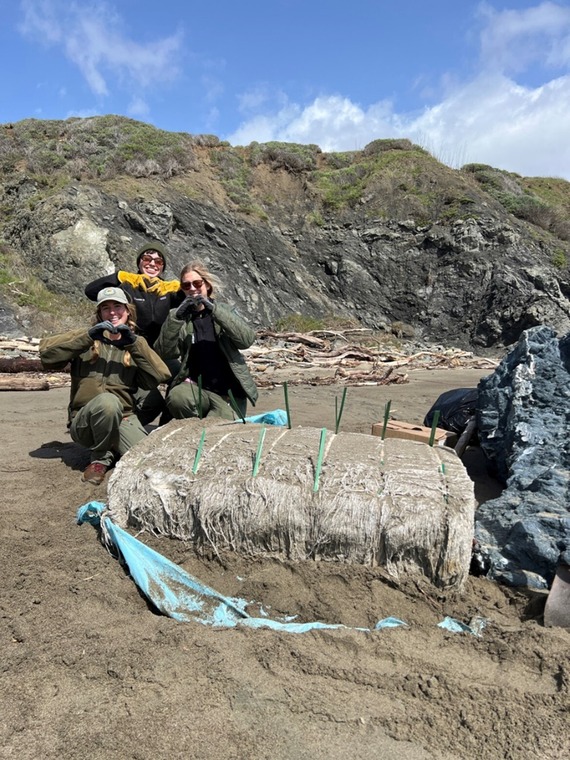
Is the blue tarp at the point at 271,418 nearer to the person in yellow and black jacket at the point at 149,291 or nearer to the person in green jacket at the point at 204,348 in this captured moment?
the person in green jacket at the point at 204,348

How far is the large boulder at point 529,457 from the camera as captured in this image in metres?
2.59

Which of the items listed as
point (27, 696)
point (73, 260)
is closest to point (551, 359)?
point (27, 696)

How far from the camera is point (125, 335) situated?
12.3 feet

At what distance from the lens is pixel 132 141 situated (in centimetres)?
2031

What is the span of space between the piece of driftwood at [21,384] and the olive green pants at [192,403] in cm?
488

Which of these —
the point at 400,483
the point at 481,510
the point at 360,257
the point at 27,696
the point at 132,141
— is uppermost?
the point at 132,141

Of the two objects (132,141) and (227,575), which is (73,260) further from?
(227,575)

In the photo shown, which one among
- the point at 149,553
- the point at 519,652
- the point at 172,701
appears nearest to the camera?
the point at 172,701

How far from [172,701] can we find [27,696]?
1.60 feet

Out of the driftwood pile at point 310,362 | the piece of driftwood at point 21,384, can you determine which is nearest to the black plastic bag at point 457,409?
the driftwood pile at point 310,362

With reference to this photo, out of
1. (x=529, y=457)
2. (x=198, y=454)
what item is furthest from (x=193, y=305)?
(x=529, y=457)

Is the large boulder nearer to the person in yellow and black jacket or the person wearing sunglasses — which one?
the person wearing sunglasses

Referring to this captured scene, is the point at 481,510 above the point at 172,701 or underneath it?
above

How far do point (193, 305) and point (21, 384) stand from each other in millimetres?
5397
